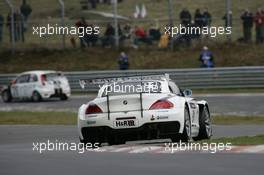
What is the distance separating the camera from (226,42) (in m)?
A: 39.5

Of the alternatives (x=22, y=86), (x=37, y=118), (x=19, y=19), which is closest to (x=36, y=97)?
(x=22, y=86)

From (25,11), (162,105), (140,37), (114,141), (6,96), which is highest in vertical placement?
(25,11)

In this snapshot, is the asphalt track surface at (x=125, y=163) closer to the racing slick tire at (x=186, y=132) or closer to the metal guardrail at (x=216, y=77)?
the racing slick tire at (x=186, y=132)

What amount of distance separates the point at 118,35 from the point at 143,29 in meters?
1.13

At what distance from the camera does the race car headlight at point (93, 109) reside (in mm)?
15578

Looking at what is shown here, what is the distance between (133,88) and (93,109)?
2.53 ft

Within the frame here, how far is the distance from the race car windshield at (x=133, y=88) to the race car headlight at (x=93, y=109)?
46 cm

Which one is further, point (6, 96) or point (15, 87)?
point (6, 96)

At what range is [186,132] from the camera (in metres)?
15.7

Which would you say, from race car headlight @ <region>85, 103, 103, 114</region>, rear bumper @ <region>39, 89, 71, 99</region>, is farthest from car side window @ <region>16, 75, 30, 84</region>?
race car headlight @ <region>85, 103, 103, 114</region>

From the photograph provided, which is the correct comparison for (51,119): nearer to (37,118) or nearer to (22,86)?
(37,118)

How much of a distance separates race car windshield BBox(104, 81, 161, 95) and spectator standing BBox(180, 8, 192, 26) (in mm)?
22200

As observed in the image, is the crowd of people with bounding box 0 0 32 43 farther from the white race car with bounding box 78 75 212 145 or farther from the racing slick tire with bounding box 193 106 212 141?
the white race car with bounding box 78 75 212 145

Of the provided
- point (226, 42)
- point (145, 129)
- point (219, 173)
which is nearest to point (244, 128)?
point (145, 129)
